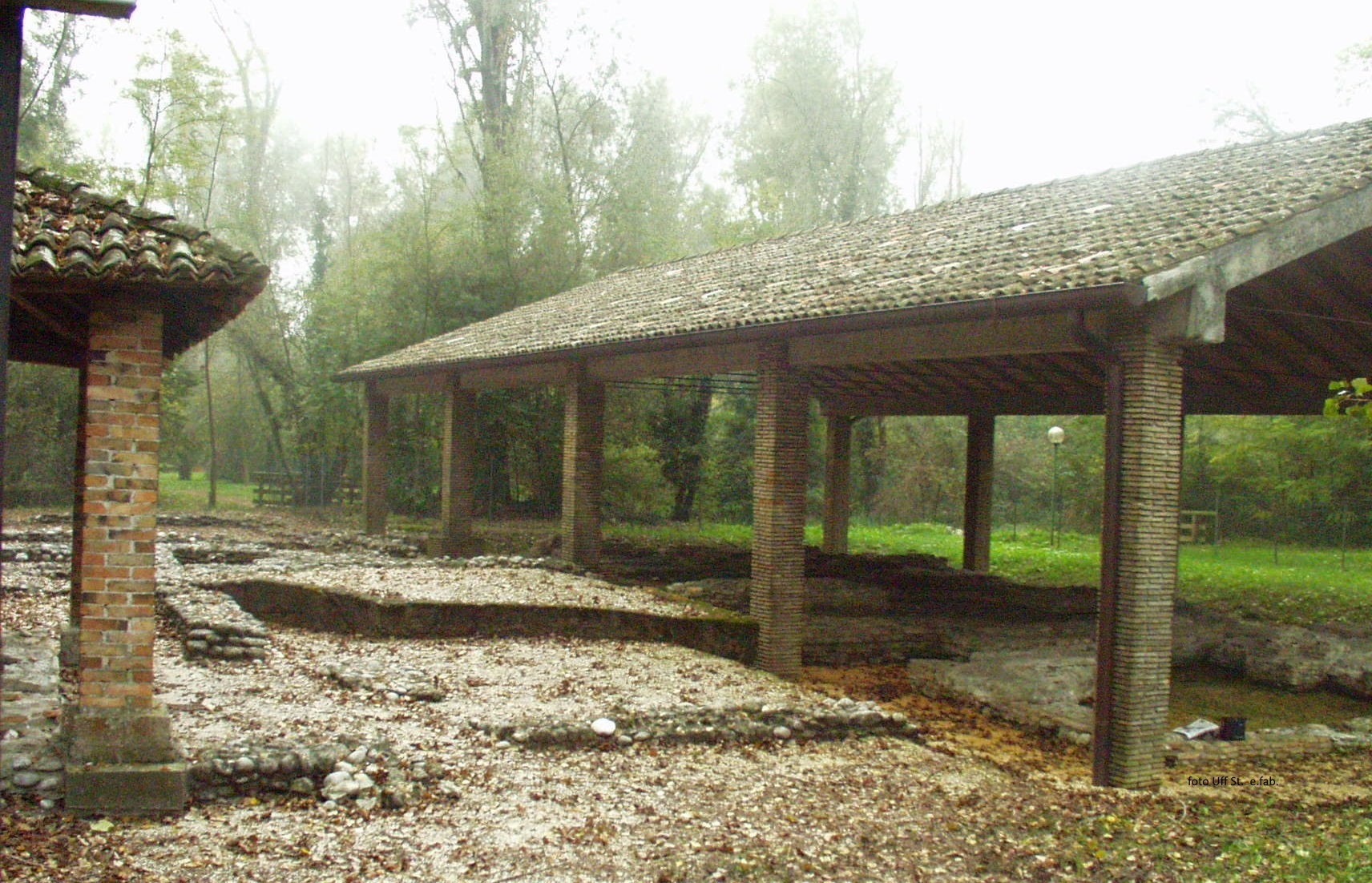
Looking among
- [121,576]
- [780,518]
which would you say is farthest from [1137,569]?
[121,576]

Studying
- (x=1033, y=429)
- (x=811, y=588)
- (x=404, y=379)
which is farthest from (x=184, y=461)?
(x=811, y=588)

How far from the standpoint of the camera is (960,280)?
9.49 meters

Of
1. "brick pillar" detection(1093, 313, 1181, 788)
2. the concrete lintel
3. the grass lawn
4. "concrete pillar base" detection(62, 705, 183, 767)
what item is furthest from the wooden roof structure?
"concrete pillar base" detection(62, 705, 183, 767)

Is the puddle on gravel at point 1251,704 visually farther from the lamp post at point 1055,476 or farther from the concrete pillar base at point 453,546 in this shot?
the lamp post at point 1055,476

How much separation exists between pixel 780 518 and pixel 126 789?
7.24 m

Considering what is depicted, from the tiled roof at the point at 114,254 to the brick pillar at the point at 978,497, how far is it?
51.6 ft

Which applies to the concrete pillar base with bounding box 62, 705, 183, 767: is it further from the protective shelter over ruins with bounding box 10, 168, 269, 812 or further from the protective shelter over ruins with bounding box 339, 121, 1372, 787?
the protective shelter over ruins with bounding box 339, 121, 1372, 787

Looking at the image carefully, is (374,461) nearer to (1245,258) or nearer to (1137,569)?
(1137,569)

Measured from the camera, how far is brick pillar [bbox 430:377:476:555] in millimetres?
18797

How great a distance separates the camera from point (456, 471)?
61.9 feet

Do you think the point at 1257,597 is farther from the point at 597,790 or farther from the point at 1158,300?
the point at 597,790

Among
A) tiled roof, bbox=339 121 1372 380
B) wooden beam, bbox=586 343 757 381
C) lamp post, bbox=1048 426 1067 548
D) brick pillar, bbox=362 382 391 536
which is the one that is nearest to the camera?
tiled roof, bbox=339 121 1372 380

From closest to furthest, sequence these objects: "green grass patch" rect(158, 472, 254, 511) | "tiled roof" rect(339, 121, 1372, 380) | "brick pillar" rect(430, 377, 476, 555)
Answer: "tiled roof" rect(339, 121, 1372, 380), "brick pillar" rect(430, 377, 476, 555), "green grass patch" rect(158, 472, 254, 511)

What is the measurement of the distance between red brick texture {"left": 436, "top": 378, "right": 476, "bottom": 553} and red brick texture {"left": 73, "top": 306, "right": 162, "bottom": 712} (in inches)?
504
